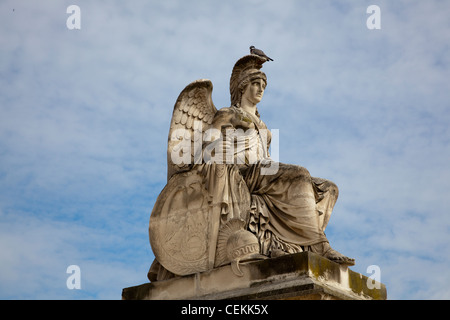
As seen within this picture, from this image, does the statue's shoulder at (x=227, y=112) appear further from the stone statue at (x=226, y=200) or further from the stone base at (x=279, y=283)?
the stone base at (x=279, y=283)

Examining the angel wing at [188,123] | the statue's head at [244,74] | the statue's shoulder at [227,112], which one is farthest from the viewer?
the statue's head at [244,74]

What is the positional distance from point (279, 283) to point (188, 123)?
126 inches

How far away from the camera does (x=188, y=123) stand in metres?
11.4

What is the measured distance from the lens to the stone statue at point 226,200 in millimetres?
10117

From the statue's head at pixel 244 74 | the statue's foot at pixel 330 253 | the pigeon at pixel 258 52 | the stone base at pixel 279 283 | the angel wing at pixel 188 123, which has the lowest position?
the stone base at pixel 279 283

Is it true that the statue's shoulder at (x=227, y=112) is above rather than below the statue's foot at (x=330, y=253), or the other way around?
above

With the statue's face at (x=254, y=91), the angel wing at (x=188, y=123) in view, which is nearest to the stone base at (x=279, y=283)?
the angel wing at (x=188, y=123)

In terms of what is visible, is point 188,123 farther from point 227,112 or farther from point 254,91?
point 254,91

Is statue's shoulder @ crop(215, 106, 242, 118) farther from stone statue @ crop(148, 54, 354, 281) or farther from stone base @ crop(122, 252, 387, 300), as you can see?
stone base @ crop(122, 252, 387, 300)

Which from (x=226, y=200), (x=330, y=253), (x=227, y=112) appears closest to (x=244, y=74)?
(x=227, y=112)

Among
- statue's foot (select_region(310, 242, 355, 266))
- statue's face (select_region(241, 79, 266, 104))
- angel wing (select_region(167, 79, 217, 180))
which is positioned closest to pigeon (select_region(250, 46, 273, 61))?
statue's face (select_region(241, 79, 266, 104))

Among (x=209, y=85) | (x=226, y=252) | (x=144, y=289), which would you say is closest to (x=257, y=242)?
(x=226, y=252)

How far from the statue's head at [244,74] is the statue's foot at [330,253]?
→ 2.81 meters
